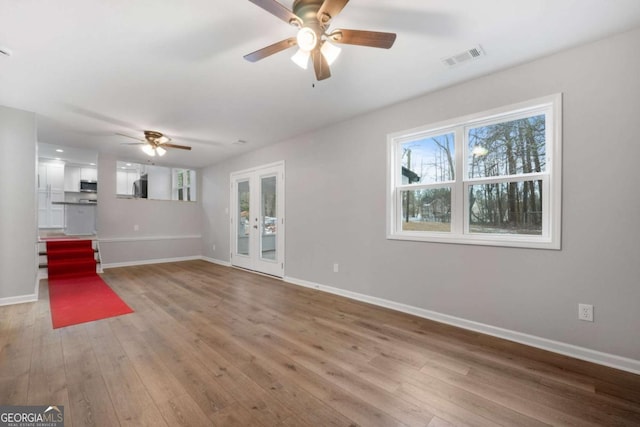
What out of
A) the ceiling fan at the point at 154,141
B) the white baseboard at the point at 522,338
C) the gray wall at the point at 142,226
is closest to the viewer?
the white baseboard at the point at 522,338

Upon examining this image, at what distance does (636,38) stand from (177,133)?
542 centimetres

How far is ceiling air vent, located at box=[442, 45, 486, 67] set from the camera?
2268mm

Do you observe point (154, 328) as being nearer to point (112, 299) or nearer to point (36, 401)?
point (36, 401)

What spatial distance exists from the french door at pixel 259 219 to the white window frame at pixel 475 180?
2.25 metres

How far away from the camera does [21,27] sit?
77.7 inches

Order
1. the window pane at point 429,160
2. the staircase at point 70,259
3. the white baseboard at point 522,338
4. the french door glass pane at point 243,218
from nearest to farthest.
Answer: the white baseboard at point 522,338 → the window pane at point 429,160 → the staircase at point 70,259 → the french door glass pane at point 243,218

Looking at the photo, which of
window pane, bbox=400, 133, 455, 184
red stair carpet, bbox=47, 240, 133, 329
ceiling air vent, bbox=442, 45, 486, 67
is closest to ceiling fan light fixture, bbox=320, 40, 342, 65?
ceiling air vent, bbox=442, 45, 486, 67

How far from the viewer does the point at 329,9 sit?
5.19ft

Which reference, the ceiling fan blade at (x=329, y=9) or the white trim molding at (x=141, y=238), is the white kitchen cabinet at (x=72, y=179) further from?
the ceiling fan blade at (x=329, y=9)

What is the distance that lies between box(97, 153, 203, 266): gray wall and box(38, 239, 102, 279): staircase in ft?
1.16

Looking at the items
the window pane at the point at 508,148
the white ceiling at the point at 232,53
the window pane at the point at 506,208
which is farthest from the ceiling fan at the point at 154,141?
the window pane at the point at 506,208

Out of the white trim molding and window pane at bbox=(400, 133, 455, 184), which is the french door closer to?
the white trim molding

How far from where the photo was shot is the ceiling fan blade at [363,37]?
1716 millimetres

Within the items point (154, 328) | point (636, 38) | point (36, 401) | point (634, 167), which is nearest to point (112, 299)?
point (154, 328)
